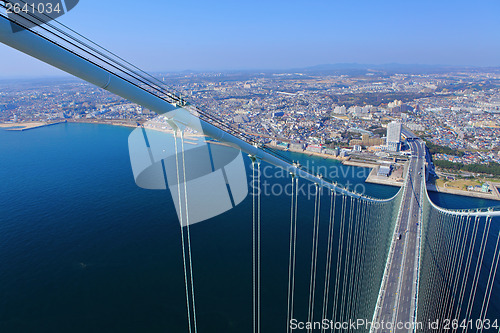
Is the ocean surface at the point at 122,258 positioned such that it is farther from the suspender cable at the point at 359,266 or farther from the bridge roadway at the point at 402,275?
the bridge roadway at the point at 402,275

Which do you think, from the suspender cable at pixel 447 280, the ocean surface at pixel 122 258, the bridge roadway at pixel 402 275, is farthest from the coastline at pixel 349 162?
the suspender cable at pixel 447 280

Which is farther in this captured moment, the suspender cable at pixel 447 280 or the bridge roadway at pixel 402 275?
the suspender cable at pixel 447 280

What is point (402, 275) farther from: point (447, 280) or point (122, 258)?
point (122, 258)

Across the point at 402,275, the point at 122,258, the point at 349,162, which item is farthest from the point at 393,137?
the point at 122,258

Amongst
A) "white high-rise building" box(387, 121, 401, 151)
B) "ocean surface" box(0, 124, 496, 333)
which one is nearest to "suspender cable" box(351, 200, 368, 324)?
"ocean surface" box(0, 124, 496, 333)

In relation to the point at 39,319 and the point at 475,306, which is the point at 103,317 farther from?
the point at 475,306

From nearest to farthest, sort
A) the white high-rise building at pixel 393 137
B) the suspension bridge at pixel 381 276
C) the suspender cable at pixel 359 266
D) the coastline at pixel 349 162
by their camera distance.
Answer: the suspension bridge at pixel 381 276, the suspender cable at pixel 359 266, the coastline at pixel 349 162, the white high-rise building at pixel 393 137
